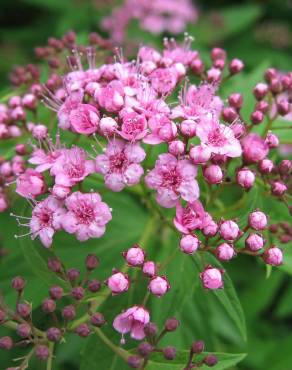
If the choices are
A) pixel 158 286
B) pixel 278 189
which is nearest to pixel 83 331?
pixel 158 286

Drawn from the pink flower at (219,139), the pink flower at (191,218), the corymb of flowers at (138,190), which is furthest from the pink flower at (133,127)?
the pink flower at (191,218)

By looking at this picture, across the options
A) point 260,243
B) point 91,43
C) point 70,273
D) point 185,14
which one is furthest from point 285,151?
point 70,273

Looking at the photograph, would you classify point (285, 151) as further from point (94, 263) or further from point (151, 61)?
point (94, 263)

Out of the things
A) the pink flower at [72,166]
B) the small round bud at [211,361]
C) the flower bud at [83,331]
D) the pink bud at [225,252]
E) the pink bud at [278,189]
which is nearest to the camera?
the small round bud at [211,361]

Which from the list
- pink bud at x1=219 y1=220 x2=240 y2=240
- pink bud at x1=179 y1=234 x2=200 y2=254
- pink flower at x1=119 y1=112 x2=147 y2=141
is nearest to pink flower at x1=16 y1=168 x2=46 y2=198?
pink flower at x1=119 y1=112 x2=147 y2=141

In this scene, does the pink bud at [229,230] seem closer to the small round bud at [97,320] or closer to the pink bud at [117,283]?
the pink bud at [117,283]

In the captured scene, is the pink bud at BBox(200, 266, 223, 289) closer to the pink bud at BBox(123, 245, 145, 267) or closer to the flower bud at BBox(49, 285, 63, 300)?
the pink bud at BBox(123, 245, 145, 267)
